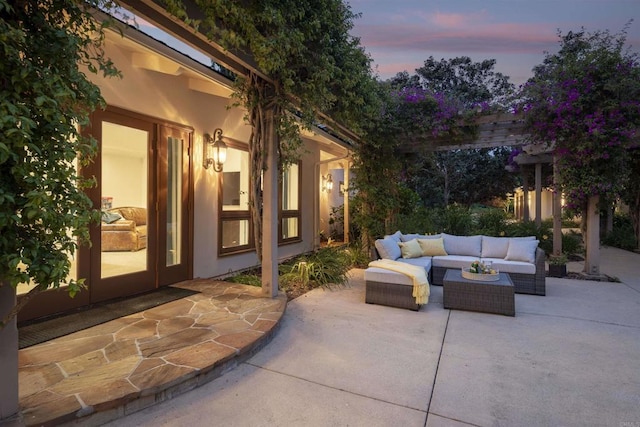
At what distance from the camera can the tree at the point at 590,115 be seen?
530cm

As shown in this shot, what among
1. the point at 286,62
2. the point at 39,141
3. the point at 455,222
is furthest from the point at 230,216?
the point at 455,222

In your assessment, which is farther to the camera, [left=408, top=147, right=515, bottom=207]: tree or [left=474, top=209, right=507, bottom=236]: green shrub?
[left=408, top=147, right=515, bottom=207]: tree

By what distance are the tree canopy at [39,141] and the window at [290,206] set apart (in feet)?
19.1

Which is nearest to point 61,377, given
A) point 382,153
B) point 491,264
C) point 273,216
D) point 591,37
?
point 273,216

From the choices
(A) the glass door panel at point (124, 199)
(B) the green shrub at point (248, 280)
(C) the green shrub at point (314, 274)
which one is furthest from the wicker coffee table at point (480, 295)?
(A) the glass door panel at point (124, 199)

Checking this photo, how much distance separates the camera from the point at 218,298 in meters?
4.09

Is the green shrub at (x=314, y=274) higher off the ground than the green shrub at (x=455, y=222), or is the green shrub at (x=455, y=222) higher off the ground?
the green shrub at (x=455, y=222)

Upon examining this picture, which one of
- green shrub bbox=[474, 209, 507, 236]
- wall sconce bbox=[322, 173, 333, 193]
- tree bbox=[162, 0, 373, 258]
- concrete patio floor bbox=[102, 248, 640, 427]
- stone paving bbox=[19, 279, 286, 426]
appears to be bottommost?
concrete patio floor bbox=[102, 248, 640, 427]

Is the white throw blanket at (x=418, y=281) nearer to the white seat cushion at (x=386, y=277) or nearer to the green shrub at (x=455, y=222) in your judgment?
the white seat cushion at (x=386, y=277)

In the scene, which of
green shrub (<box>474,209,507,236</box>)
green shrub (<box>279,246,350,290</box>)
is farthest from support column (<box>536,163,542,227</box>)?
green shrub (<box>279,246,350,290</box>)

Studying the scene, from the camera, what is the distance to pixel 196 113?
5.00 m

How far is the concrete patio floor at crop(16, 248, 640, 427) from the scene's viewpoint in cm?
208

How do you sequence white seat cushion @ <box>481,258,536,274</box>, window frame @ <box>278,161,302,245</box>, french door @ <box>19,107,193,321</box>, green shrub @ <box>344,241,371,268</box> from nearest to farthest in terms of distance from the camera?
french door @ <box>19,107,193,321</box>, white seat cushion @ <box>481,258,536,274</box>, green shrub @ <box>344,241,371,268</box>, window frame @ <box>278,161,302,245</box>

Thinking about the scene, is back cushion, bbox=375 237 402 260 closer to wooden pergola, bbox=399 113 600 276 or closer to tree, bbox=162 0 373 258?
tree, bbox=162 0 373 258
